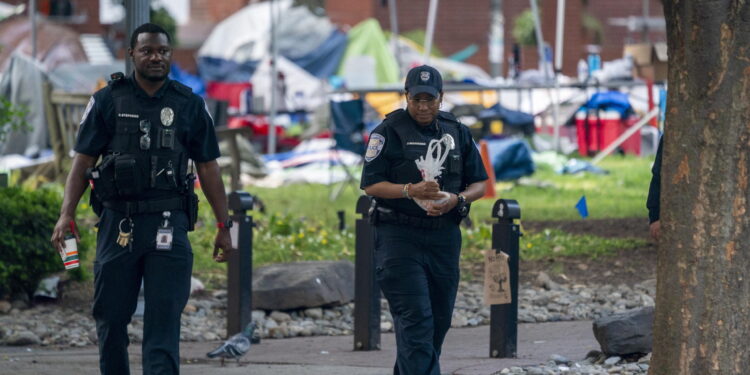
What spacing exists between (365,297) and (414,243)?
7.71 feet

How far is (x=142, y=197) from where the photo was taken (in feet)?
18.6

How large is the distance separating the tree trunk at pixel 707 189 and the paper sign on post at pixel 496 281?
1.82 m

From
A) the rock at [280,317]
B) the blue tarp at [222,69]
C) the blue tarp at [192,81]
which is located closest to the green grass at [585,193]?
the rock at [280,317]

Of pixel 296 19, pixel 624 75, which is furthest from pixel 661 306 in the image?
pixel 296 19

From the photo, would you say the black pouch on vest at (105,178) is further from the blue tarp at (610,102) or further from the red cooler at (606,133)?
the red cooler at (606,133)

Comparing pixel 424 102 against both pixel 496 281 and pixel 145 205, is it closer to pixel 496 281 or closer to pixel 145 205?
pixel 145 205

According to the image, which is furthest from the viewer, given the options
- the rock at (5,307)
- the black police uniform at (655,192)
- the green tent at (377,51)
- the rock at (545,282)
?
the green tent at (377,51)

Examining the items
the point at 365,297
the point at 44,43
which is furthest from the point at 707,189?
the point at 44,43

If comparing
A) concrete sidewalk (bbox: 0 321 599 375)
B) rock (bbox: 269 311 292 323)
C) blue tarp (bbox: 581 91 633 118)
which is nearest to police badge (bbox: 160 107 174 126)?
concrete sidewalk (bbox: 0 321 599 375)

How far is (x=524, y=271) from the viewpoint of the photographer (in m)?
11.4

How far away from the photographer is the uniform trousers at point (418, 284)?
593 centimetres

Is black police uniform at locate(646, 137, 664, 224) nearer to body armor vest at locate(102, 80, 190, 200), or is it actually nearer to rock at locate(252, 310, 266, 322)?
body armor vest at locate(102, 80, 190, 200)

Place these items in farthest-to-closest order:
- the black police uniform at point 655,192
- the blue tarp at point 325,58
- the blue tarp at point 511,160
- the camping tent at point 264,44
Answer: the blue tarp at point 325,58
the camping tent at point 264,44
the blue tarp at point 511,160
the black police uniform at point 655,192

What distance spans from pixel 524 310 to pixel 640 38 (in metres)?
34.2
